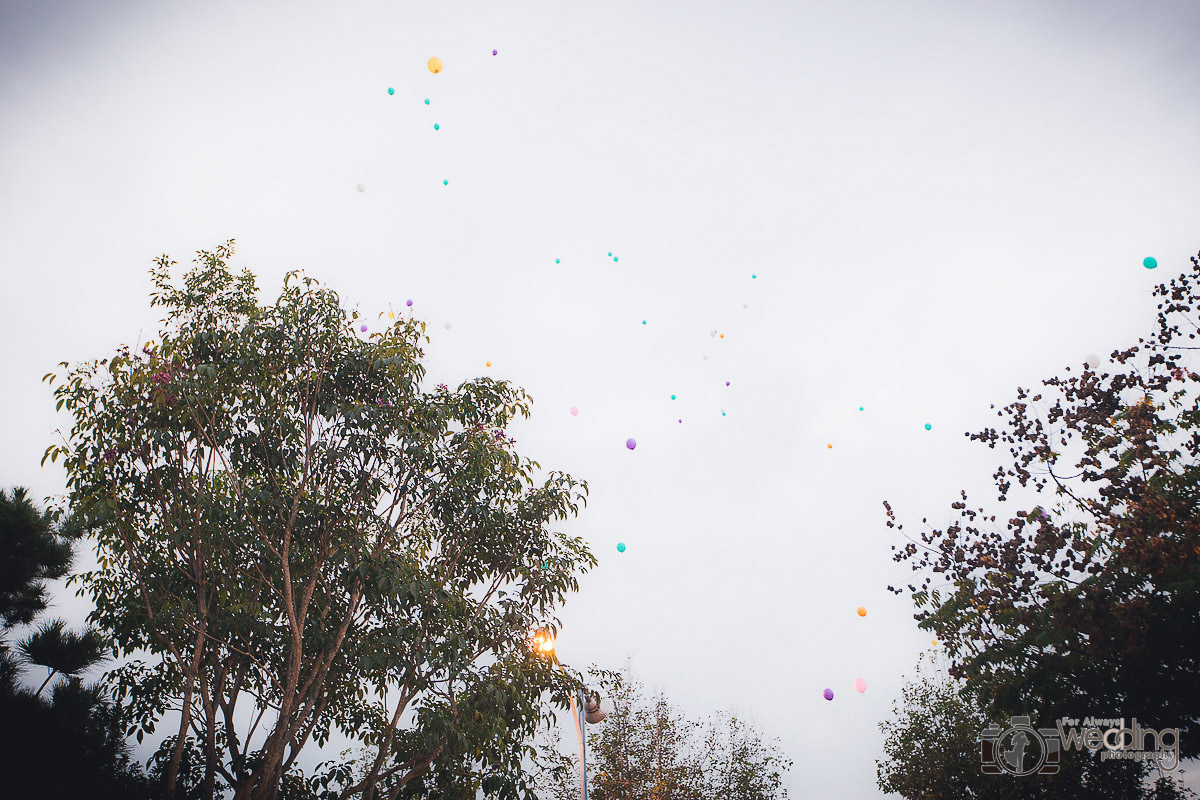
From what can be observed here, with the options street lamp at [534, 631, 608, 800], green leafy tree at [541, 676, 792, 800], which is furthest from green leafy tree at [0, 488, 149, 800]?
green leafy tree at [541, 676, 792, 800]

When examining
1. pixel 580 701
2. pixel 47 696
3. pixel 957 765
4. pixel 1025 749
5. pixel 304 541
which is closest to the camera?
pixel 47 696

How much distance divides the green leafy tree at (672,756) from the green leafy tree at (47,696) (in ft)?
37.4

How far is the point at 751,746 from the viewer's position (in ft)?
54.5

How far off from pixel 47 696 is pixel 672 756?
14.4m

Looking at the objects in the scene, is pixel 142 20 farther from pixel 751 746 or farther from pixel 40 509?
pixel 751 746

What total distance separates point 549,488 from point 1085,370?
6.04m

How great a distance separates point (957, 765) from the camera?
11844 millimetres

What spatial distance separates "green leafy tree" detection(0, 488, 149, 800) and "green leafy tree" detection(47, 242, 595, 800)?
41 cm

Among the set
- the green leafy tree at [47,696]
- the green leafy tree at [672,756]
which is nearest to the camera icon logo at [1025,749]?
the green leafy tree at [672,756]

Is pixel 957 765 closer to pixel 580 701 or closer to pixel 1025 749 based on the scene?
pixel 1025 749

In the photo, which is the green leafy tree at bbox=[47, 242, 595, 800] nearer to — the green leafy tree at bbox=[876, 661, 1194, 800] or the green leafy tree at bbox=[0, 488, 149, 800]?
the green leafy tree at bbox=[0, 488, 149, 800]

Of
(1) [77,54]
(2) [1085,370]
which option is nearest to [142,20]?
(1) [77,54]

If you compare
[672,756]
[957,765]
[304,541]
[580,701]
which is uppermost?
[304,541]

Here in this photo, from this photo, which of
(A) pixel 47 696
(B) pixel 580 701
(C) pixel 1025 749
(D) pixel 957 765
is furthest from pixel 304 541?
(D) pixel 957 765
